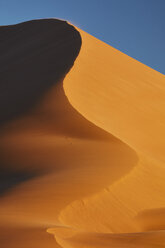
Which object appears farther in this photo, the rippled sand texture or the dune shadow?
the dune shadow

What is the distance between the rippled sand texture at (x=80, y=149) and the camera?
5.75 meters

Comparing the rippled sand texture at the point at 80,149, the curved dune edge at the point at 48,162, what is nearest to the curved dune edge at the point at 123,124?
the rippled sand texture at the point at 80,149

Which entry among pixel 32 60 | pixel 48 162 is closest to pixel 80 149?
pixel 48 162

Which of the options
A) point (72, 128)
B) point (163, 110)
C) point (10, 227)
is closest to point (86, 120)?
point (72, 128)

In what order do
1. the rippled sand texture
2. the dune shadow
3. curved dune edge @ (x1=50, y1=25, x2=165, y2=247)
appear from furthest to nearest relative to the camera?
the dune shadow
curved dune edge @ (x1=50, y1=25, x2=165, y2=247)
the rippled sand texture

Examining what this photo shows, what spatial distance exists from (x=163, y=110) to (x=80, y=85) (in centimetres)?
259

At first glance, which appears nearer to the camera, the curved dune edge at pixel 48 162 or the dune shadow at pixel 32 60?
the curved dune edge at pixel 48 162

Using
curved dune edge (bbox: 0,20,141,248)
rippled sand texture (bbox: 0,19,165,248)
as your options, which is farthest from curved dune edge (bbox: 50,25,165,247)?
curved dune edge (bbox: 0,20,141,248)

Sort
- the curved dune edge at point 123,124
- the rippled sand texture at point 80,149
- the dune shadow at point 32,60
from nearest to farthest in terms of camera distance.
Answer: the rippled sand texture at point 80,149 < the curved dune edge at point 123,124 < the dune shadow at point 32,60

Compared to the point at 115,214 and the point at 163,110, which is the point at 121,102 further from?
the point at 115,214

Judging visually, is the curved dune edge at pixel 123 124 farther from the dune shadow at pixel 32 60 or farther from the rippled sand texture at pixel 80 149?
the dune shadow at pixel 32 60

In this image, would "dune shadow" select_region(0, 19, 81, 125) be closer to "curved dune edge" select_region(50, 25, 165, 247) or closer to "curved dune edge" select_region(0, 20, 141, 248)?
"curved dune edge" select_region(0, 20, 141, 248)

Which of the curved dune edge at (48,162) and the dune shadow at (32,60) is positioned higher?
the dune shadow at (32,60)

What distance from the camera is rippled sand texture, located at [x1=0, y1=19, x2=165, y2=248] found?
227 inches
